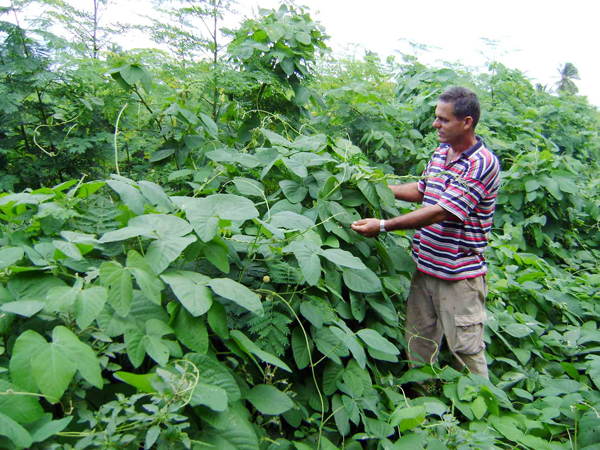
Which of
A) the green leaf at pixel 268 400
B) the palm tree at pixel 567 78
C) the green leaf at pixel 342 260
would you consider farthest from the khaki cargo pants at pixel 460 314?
the palm tree at pixel 567 78

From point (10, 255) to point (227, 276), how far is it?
69 centimetres

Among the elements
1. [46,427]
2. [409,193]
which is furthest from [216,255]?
[409,193]

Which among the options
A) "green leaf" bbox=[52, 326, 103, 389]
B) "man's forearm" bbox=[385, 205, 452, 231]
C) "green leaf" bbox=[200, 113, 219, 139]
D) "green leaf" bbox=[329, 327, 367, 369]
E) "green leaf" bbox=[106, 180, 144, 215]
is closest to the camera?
"green leaf" bbox=[52, 326, 103, 389]

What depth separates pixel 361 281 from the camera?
1.92m

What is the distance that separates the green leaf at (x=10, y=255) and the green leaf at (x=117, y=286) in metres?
0.29

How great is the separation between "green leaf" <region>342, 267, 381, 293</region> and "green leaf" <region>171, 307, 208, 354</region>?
0.85m

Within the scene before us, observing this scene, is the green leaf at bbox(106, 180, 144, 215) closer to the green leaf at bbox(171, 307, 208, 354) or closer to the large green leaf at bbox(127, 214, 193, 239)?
the large green leaf at bbox(127, 214, 193, 239)

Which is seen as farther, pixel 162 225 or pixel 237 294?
pixel 162 225

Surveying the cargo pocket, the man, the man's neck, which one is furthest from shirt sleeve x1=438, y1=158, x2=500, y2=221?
the cargo pocket

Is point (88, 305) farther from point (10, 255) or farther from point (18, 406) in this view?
point (10, 255)

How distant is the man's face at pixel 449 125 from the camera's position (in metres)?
2.46

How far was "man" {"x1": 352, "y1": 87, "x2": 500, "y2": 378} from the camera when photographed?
2348mm

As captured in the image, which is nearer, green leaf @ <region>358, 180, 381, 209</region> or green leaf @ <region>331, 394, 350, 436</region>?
green leaf @ <region>331, 394, 350, 436</region>

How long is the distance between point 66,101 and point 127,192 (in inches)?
59.1
